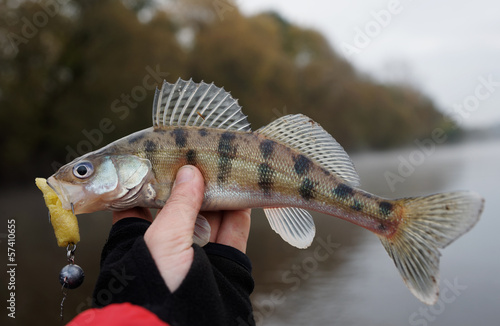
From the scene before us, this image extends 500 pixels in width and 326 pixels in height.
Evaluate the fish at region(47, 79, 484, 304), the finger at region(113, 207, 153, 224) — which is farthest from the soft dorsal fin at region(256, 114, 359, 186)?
the finger at region(113, 207, 153, 224)

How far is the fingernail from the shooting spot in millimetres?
2494

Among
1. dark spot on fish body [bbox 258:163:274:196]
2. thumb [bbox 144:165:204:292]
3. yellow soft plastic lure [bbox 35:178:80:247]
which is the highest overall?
dark spot on fish body [bbox 258:163:274:196]

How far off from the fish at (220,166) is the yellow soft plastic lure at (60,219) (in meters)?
0.04

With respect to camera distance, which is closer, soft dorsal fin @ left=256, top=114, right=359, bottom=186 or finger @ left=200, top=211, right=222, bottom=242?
soft dorsal fin @ left=256, top=114, right=359, bottom=186

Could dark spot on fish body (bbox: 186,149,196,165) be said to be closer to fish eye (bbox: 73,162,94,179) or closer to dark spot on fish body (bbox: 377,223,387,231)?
fish eye (bbox: 73,162,94,179)

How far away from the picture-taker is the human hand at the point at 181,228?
2.03m

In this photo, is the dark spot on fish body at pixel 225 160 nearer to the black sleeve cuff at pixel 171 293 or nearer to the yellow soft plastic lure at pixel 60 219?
the black sleeve cuff at pixel 171 293

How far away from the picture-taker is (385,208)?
Result: 2.36 meters

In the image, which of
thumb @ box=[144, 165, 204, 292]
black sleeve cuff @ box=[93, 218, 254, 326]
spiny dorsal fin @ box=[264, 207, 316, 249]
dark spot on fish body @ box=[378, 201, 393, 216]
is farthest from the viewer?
spiny dorsal fin @ box=[264, 207, 316, 249]

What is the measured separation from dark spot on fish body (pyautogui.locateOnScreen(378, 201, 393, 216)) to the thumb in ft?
3.12

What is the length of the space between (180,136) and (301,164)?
27.9 inches

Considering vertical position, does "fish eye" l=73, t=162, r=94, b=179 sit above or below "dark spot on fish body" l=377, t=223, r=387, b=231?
below

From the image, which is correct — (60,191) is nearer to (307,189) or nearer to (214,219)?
(214,219)

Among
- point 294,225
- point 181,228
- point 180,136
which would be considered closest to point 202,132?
point 180,136
